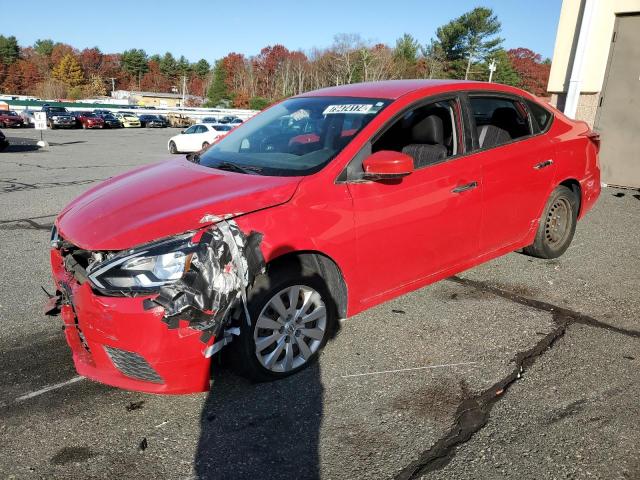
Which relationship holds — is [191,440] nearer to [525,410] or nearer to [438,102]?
[525,410]

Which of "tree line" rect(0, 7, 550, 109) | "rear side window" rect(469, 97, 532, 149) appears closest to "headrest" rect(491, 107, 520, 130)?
"rear side window" rect(469, 97, 532, 149)

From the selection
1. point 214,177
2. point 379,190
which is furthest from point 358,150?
point 214,177

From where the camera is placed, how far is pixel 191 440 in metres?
2.60

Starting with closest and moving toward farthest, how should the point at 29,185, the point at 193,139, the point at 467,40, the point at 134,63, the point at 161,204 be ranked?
the point at 161,204 < the point at 29,185 < the point at 193,139 < the point at 467,40 < the point at 134,63

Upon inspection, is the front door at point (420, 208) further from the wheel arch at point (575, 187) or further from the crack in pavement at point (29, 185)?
the crack in pavement at point (29, 185)

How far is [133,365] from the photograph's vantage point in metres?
2.68

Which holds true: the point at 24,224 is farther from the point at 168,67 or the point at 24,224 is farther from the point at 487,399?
the point at 168,67

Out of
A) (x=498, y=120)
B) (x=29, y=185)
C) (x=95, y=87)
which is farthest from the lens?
(x=95, y=87)

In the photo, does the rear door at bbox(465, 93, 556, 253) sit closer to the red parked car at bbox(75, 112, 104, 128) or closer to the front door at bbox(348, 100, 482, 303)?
the front door at bbox(348, 100, 482, 303)

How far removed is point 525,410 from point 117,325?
7.19ft

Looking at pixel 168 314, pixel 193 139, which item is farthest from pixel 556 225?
pixel 193 139

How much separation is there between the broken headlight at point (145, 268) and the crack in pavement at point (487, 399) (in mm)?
1443

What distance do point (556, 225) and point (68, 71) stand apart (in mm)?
133112

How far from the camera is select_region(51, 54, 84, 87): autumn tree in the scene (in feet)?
383
